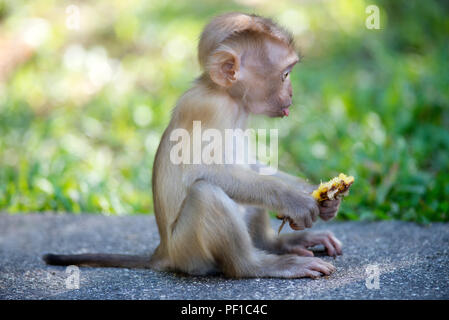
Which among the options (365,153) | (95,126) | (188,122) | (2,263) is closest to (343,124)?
(365,153)

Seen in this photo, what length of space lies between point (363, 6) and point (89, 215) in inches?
290

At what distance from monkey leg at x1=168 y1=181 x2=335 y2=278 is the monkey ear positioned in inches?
31.7

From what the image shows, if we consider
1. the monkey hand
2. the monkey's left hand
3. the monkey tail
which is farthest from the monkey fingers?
the monkey tail

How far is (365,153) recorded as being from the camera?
23.2ft

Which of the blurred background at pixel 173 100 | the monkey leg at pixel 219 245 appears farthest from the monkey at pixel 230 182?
the blurred background at pixel 173 100

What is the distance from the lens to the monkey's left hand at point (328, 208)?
432cm

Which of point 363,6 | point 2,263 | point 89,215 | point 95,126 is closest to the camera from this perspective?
point 2,263

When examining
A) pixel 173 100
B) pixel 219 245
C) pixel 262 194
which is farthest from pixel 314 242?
pixel 173 100

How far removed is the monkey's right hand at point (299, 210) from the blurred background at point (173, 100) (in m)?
1.70

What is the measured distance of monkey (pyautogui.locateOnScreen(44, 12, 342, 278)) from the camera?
13.4 ft

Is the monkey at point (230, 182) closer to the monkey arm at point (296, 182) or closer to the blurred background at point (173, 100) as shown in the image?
the monkey arm at point (296, 182)

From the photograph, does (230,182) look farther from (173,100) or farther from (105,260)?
(173,100)
